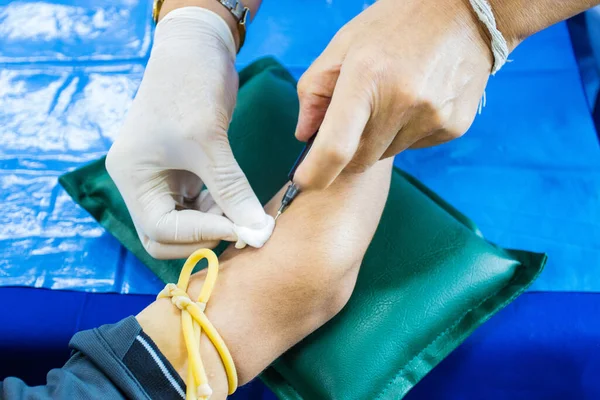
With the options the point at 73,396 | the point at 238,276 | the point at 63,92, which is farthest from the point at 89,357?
the point at 63,92

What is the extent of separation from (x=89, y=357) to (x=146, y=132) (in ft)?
1.25

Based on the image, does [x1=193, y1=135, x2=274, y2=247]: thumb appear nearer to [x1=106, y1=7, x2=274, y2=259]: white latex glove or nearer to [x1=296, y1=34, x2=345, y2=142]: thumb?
[x1=106, y1=7, x2=274, y2=259]: white latex glove

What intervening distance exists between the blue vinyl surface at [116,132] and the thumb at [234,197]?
30 centimetres

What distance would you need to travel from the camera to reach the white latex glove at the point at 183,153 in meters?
0.87

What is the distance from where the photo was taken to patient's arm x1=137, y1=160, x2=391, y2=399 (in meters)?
0.80

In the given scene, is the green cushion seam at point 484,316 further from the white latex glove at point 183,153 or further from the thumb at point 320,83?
the thumb at point 320,83

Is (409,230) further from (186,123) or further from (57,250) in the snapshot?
(57,250)

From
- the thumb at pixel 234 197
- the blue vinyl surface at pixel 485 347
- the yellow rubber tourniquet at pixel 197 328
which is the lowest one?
the blue vinyl surface at pixel 485 347

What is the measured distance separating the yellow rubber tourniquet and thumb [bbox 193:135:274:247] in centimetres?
9

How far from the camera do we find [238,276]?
0.85 m

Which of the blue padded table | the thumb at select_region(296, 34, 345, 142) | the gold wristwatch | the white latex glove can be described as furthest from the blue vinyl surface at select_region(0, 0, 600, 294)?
the thumb at select_region(296, 34, 345, 142)

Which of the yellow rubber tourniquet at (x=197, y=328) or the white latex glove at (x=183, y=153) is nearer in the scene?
the yellow rubber tourniquet at (x=197, y=328)

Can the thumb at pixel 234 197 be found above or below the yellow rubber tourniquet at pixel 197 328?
above

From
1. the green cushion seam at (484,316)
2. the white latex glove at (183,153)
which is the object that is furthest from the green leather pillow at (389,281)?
the white latex glove at (183,153)
